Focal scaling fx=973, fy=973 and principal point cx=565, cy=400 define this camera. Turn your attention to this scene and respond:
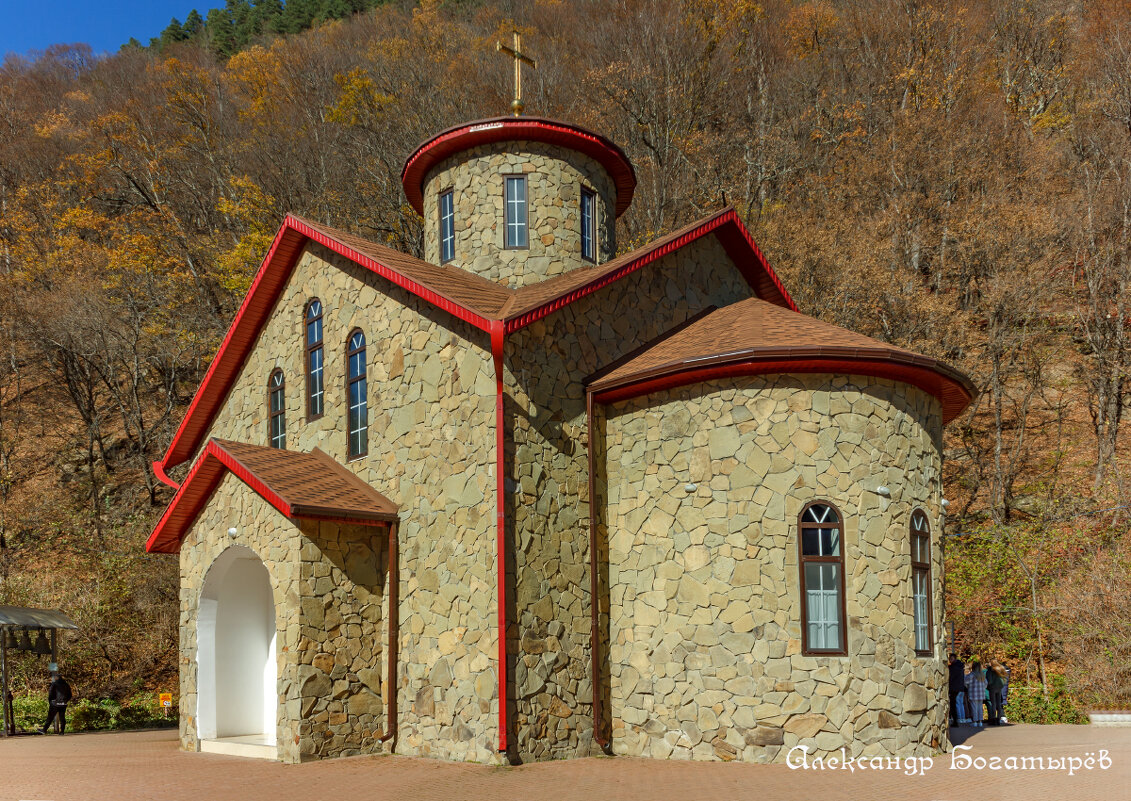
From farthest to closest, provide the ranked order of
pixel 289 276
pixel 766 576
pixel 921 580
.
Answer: pixel 289 276
pixel 921 580
pixel 766 576

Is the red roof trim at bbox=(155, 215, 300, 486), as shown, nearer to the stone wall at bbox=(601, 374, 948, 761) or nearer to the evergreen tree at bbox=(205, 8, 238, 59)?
the stone wall at bbox=(601, 374, 948, 761)

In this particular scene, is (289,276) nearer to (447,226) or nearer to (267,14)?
(447,226)

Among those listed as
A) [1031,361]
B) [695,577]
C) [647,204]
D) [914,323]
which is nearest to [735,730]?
[695,577]

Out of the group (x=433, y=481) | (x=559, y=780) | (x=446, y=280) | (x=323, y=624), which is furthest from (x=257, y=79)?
(x=559, y=780)

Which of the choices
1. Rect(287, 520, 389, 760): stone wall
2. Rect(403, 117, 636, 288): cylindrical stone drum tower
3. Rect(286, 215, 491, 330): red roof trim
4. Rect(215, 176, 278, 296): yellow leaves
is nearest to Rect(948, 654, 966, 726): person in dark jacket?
Rect(403, 117, 636, 288): cylindrical stone drum tower

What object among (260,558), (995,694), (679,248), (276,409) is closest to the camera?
(260,558)

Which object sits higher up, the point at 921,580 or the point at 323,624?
the point at 921,580

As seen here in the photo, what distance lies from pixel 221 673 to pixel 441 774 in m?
5.37

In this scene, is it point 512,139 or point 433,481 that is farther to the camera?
point 512,139

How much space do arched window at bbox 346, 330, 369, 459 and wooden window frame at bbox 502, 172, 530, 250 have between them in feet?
10.4

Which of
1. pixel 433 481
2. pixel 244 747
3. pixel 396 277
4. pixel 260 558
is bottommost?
pixel 244 747

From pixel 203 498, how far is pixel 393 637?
3696 mm

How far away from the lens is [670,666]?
11.8 m

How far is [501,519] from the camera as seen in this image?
11.4 meters
